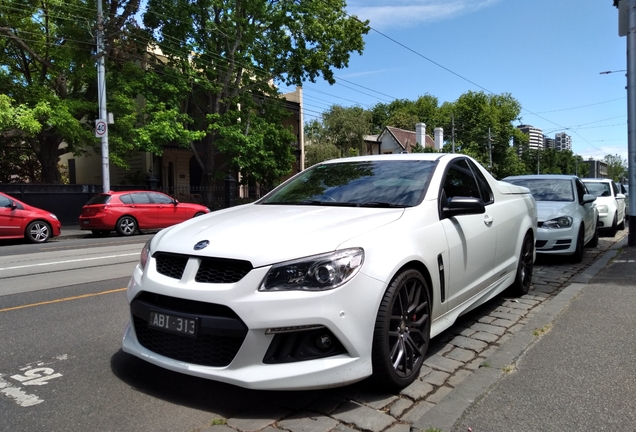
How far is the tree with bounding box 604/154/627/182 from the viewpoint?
120613 mm

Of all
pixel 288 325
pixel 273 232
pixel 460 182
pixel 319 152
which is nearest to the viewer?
pixel 288 325

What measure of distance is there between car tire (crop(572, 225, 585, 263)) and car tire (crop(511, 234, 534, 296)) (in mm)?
2605

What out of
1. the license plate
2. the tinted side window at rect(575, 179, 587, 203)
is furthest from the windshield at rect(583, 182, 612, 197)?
the license plate

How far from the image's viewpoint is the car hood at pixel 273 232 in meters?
3.03

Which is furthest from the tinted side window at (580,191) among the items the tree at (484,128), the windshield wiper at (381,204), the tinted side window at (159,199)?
the tree at (484,128)

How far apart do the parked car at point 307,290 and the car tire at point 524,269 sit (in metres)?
2.13

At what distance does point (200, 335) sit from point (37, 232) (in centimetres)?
1388

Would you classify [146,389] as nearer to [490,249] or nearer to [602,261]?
[490,249]

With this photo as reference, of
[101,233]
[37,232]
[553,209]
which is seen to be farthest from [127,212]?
[553,209]

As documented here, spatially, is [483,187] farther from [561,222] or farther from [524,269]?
[561,222]

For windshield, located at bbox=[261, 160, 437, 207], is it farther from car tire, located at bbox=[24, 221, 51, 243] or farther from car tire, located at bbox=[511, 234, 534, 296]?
car tire, located at bbox=[24, 221, 51, 243]

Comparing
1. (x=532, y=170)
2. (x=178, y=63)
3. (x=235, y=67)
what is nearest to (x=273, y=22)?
(x=235, y=67)

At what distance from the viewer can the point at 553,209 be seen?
853 centimetres

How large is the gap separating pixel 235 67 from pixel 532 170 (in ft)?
241
